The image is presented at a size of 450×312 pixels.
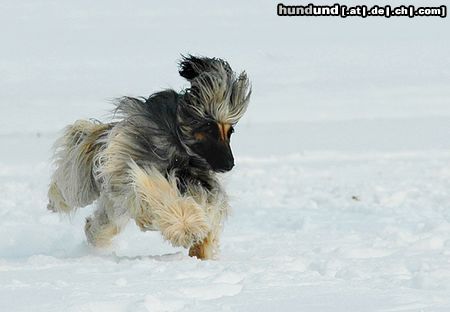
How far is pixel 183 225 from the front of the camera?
4859 mm

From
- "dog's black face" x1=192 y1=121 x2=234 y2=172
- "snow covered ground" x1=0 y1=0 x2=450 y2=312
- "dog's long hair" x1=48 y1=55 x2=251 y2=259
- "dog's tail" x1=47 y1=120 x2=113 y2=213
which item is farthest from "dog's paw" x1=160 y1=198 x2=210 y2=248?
"dog's tail" x1=47 y1=120 x2=113 y2=213

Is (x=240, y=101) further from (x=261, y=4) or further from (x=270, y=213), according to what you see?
(x=261, y=4)

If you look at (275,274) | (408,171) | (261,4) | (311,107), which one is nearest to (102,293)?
(275,274)

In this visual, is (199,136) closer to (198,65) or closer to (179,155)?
(179,155)

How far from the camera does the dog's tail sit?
559cm

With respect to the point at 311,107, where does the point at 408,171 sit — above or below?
above

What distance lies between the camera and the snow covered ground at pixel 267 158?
381 cm

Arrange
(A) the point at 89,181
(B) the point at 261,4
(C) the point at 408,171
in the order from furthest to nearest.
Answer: (B) the point at 261,4 → (C) the point at 408,171 → (A) the point at 89,181

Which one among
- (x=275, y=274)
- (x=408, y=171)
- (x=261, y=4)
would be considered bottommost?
(x=261, y=4)

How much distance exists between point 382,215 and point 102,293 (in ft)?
12.0

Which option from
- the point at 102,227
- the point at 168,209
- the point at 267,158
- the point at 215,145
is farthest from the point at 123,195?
the point at 267,158

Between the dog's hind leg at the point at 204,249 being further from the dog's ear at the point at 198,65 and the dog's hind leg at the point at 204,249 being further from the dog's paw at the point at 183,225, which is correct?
the dog's ear at the point at 198,65

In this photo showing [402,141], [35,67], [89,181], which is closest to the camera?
[89,181]

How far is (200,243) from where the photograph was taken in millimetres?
5004
